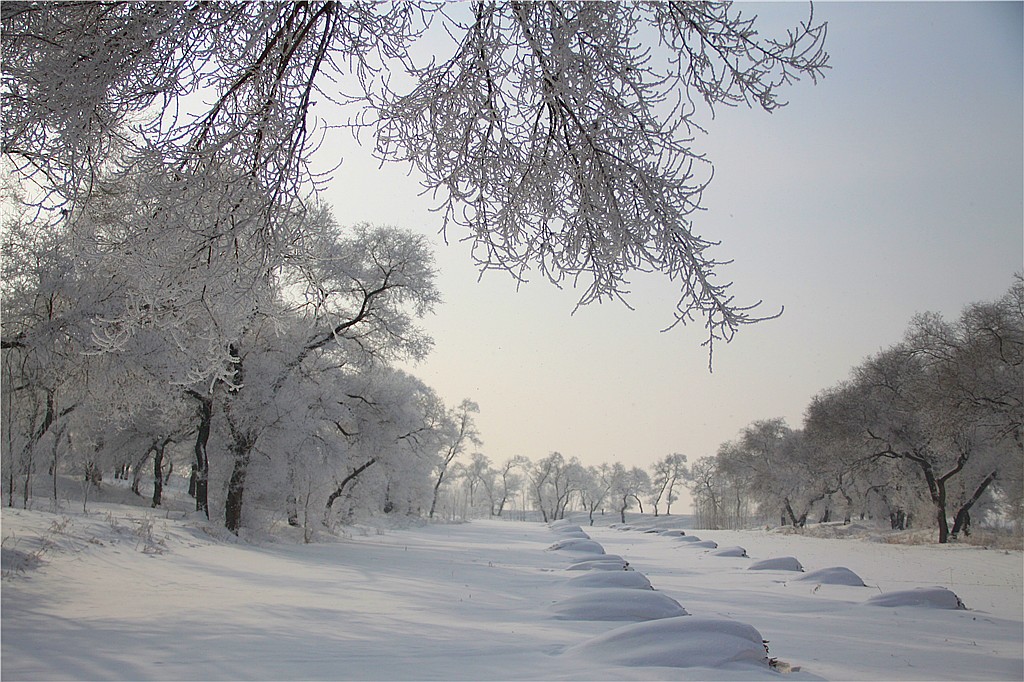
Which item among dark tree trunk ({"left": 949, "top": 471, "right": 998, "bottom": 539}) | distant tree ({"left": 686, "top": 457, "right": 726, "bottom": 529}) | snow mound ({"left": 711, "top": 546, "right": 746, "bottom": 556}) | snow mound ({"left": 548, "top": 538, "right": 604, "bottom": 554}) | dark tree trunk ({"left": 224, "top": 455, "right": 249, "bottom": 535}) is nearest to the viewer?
dark tree trunk ({"left": 224, "top": 455, "right": 249, "bottom": 535})

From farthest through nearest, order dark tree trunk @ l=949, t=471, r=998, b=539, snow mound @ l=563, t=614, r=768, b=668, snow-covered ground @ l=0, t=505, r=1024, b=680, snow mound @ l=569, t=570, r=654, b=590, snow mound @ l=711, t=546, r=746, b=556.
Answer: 1. dark tree trunk @ l=949, t=471, r=998, b=539
2. snow mound @ l=711, t=546, r=746, b=556
3. snow mound @ l=569, t=570, r=654, b=590
4. snow mound @ l=563, t=614, r=768, b=668
5. snow-covered ground @ l=0, t=505, r=1024, b=680

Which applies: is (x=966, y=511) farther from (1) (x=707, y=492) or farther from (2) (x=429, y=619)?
(1) (x=707, y=492)

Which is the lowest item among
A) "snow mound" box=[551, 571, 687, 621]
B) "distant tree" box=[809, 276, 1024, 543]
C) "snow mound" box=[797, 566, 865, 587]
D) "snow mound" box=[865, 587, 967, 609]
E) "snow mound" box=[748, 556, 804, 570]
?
"snow mound" box=[748, 556, 804, 570]

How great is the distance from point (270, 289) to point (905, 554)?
19.3 metres

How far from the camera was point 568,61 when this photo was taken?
312 centimetres

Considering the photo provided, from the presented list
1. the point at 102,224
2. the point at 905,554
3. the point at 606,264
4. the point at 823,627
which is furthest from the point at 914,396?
the point at 102,224

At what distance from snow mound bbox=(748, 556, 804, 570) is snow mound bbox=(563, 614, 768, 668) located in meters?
9.52

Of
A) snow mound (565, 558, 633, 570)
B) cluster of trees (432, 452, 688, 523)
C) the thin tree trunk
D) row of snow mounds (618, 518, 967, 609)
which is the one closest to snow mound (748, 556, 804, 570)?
row of snow mounds (618, 518, 967, 609)

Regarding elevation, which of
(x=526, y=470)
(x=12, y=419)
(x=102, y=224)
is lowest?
(x=526, y=470)

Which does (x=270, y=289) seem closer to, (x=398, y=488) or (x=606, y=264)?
(x=606, y=264)

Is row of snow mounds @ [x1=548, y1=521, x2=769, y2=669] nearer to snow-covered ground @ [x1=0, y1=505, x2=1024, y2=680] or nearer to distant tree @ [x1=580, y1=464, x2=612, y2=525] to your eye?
snow-covered ground @ [x1=0, y1=505, x2=1024, y2=680]

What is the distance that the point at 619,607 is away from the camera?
23.1 ft

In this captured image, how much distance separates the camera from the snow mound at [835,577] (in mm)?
11383

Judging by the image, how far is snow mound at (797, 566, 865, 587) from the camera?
37.3 ft
